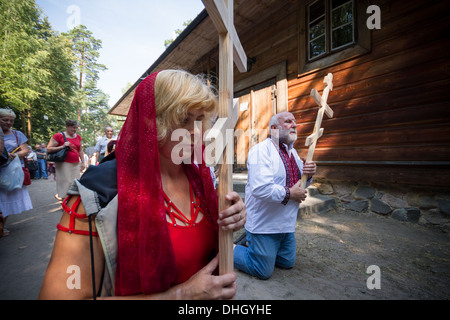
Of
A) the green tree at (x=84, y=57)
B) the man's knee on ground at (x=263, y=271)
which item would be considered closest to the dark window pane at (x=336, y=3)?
the man's knee on ground at (x=263, y=271)

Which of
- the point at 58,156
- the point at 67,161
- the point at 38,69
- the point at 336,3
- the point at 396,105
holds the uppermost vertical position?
the point at 38,69

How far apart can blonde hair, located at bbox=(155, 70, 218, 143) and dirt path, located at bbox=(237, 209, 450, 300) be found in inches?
70.3

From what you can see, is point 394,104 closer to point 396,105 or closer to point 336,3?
point 396,105

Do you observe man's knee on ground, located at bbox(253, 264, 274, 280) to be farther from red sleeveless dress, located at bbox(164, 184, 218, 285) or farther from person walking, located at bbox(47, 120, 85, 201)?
person walking, located at bbox(47, 120, 85, 201)

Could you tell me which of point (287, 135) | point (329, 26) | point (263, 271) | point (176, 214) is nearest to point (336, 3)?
point (329, 26)

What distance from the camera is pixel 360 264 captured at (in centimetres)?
244

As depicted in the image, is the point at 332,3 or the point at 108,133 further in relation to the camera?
the point at 108,133

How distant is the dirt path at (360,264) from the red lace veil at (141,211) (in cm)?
141

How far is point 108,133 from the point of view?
6.27 m

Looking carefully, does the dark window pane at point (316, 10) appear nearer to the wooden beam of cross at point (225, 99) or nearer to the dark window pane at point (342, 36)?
the dark window pane at point (342, 36)

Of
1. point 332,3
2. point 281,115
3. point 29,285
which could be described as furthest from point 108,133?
point 332,3

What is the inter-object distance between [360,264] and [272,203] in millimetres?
1328

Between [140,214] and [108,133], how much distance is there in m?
6.38
